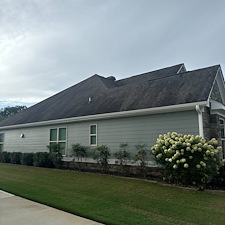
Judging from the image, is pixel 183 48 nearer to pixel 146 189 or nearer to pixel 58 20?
pixel 58 20

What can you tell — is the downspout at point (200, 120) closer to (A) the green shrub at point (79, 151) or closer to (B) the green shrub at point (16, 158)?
(A) the green shrub at point (79, 151)

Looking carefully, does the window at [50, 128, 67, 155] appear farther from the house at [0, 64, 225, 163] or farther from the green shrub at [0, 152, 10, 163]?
the green shrub at [0, 152, 10, 163]

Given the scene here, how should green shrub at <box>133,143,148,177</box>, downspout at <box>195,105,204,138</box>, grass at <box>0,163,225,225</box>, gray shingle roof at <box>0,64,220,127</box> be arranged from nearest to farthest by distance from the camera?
grass at <box>0,163,225,225</box> → downspout at <box>195,105,204,138</box> → green shrub at <box>133,143,148,177</box> → gray shingle roof at <box>0,64,220,127</box>

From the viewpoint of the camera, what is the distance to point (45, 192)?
579 centimetres

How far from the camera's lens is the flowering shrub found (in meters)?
6.11

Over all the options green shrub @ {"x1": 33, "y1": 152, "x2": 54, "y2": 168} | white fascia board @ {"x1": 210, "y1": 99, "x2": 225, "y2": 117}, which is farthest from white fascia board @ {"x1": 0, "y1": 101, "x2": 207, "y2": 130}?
green shrub @ {"x1": 33, "y1": 152, "x2": 54, "y2": 168}

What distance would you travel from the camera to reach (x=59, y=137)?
1215 centimetres

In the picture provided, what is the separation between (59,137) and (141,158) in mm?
5990

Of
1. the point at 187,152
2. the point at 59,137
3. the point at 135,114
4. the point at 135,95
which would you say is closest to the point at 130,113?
the point at 135,114

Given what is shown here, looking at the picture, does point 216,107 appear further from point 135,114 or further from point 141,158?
point 141,158

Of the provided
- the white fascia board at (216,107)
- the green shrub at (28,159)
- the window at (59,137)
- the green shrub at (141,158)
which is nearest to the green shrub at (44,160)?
the window at (59,137)

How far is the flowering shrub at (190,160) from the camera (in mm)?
6113

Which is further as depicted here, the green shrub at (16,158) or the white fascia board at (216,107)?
the green shrub at (16,158)

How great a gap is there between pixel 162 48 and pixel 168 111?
6.72 metres
